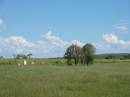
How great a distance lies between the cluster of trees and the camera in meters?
106

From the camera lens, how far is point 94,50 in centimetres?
10744

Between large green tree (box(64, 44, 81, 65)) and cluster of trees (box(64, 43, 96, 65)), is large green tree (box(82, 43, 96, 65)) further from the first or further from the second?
large green tree (box(64, 44, 81, 65))

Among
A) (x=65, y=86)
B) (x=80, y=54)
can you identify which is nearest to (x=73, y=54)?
(x=80, y=54)

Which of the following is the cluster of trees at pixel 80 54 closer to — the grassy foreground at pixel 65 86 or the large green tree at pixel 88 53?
the large green tree at pixel 88 53

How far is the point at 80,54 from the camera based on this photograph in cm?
10606

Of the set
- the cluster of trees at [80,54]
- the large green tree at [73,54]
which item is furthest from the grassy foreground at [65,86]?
the cluster of trees at [80,54]

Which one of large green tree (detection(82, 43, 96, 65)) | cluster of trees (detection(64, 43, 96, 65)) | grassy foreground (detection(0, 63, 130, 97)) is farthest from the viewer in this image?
cluster of trees (detection(64, 43, 96, 65))

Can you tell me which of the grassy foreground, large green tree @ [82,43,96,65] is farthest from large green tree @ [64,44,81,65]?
the grassy foreground

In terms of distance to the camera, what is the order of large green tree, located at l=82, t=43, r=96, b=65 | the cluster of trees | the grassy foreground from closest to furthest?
the grassy foreground, large green tree, located at l=82, t=43, r=96, b=65, the cluster of trees

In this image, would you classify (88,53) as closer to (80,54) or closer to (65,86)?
(80,54)

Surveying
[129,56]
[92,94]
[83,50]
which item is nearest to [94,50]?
[83,50]

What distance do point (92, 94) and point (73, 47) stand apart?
8664 centimetres

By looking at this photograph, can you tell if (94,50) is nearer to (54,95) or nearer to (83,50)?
(83,50)

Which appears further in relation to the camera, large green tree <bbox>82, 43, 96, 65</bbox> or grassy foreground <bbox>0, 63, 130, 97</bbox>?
large green tree <bbox>82, 43, 96, 65</bbox>
